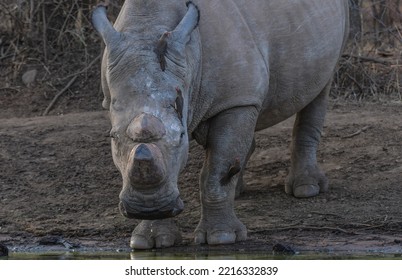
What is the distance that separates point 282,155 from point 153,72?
3351 millimetres

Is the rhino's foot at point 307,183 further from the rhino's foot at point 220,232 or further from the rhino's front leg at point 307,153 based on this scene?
the rhino's foot at point 220,232

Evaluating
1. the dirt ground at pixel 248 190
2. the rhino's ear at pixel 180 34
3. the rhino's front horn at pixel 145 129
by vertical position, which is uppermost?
the rhino's ear at pixel 180 34

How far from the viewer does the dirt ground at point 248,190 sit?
774 cm

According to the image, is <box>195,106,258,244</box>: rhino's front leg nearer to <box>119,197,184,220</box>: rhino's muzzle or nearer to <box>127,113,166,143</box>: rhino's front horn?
<box>119,197,184,220</box>: rhino's muzzle

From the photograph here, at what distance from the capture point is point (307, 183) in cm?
875

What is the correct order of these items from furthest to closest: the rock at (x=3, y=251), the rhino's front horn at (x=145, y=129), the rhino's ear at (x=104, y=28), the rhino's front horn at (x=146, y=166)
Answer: the rock at (x=3, y=251)
the rhino's ear at (x=104, y=28)
the rhino's front horn at (x=145, y=129)
the rhino's front horn at (x=146, y=166)

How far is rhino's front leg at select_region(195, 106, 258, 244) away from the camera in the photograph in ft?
24.0

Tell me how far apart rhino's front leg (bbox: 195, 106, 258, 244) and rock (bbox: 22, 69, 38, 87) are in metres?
4.61

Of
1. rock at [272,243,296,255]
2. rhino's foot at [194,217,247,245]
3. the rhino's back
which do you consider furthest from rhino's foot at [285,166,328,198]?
rock at [272,243,296,255]

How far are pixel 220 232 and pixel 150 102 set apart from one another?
4.09ft

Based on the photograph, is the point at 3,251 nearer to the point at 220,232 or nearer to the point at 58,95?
the point at 220,232

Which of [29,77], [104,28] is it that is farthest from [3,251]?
[29,77]

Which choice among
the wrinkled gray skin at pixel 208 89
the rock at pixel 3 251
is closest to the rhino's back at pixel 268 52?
the wrinkled gray skin at pixel 208 89

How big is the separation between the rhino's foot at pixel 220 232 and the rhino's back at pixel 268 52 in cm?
68
